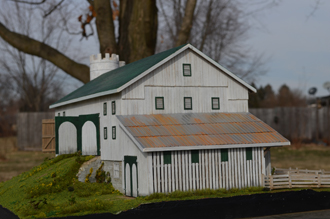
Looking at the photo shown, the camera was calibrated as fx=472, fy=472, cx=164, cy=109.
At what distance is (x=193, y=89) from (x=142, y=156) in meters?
5.59

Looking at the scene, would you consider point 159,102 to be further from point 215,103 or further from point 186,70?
point 215,103

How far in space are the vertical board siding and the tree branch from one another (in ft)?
63.3

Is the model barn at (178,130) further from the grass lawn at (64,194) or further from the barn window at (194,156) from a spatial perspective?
the grass lawn at (64,194)

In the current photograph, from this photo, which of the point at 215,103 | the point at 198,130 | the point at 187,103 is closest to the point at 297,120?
the point at 215,103

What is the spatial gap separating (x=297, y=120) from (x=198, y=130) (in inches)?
1692

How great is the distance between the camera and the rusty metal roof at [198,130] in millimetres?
21953

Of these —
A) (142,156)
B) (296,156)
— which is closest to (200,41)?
(296,156)

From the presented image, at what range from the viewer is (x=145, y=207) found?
19.5 m

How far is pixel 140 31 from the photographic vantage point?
37.7 metres

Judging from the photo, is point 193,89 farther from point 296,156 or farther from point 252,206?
point 296,156

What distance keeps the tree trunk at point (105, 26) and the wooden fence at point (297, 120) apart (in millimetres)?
29759

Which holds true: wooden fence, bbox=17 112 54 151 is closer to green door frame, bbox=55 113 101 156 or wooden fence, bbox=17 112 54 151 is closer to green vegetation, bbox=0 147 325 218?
green vegetation, bbox=0 147 325 218

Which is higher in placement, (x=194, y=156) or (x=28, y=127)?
(x=28, y=127)

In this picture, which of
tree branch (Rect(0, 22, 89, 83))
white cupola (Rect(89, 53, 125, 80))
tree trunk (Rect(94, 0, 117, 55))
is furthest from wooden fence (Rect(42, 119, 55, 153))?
tree trunk (Rect(94, 0, 117, 55))
